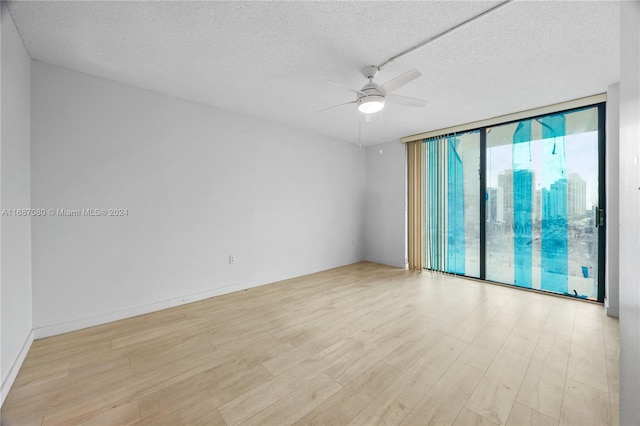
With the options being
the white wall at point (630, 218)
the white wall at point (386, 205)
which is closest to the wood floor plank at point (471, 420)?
the white wall at point (630, 218)

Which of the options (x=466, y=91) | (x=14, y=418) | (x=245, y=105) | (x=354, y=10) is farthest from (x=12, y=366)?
(x=466, y=91)

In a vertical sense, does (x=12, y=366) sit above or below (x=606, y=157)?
below

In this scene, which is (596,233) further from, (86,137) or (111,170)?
(86,137)

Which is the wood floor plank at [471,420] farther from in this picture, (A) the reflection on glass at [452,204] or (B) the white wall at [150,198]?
(A) the reflection on glass at [452,204]

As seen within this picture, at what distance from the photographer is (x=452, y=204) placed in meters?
4.42

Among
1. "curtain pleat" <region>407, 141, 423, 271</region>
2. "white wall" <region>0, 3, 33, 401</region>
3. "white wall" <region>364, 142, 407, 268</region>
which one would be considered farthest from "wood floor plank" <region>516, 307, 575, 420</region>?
"white wall" <region>0, 3, 33, 401</region>

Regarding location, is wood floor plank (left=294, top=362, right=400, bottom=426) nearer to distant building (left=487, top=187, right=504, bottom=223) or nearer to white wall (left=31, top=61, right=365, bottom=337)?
white wall (left=31, top=61, right=365, bottom=337)

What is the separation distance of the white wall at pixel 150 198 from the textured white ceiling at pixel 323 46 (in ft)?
1.15

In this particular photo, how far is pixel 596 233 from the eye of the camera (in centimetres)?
324

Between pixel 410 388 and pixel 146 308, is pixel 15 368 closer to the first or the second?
pixel 146 308

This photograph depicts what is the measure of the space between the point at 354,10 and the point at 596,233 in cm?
382

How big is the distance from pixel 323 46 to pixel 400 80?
0.70 m

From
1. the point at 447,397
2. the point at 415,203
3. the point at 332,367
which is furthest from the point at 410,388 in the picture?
the point at 415,203

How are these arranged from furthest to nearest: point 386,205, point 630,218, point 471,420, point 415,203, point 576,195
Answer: point 386,205, point 415,203, point 576,195, point 471,420, point 630,218
